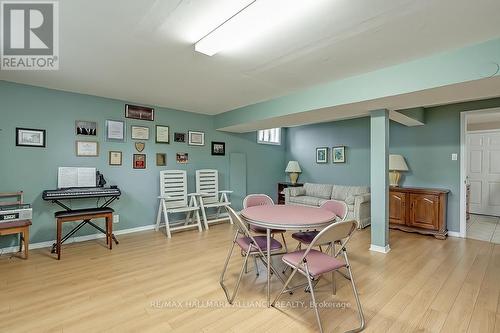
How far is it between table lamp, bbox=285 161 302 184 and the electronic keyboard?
4120 mm

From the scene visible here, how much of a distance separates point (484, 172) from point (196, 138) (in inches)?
257

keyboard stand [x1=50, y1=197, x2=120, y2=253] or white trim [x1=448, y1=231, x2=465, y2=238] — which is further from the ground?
keyboard stand [x1=50, y1=197, x2=120, y2=253]

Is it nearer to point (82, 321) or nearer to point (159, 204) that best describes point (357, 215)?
point (159, 204)

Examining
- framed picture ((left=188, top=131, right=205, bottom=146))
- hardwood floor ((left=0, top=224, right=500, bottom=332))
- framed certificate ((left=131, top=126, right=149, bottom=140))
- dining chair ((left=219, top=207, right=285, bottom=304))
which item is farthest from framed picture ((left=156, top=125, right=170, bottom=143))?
dining chair ((left=219, top=207, right=285, bottom=304))

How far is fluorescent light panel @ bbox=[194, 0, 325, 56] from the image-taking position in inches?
65.1

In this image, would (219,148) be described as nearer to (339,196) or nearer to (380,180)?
(339,196)

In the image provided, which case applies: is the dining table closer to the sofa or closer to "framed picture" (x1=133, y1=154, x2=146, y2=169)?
the sofa

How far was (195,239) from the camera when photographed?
13.2 feet

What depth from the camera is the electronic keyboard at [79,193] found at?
3260mm

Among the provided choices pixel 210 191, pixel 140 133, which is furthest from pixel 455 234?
pixel 140 133

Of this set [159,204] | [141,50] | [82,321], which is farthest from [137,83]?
[82,321]

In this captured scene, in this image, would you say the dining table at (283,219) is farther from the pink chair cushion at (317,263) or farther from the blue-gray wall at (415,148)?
the blue-gray wall at (415,148)

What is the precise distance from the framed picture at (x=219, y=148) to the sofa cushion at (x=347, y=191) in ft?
8.60

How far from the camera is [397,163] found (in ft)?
15.2
